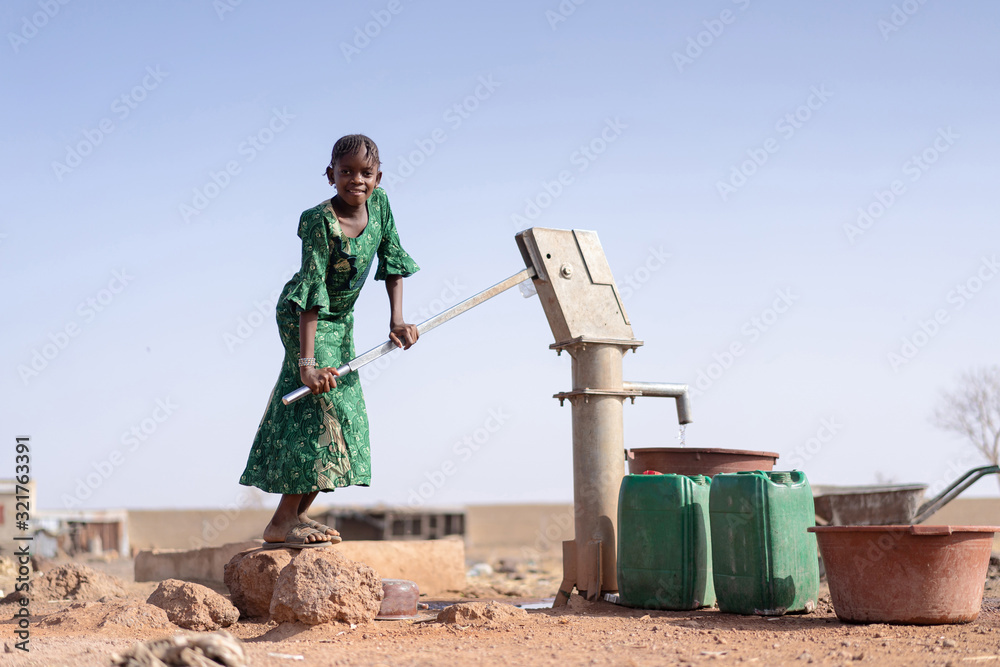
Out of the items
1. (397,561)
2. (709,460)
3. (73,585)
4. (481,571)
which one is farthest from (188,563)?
(481,571)

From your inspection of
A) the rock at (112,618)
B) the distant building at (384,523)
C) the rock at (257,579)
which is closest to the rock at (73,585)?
the rock at (112,618)

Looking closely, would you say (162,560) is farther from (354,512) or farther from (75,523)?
(75,523)

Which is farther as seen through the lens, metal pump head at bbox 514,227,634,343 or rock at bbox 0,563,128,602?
rock at bbox 0,563,128,602

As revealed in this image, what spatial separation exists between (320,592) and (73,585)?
3.34 meters

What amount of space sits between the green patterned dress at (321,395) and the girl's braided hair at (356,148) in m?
0.28

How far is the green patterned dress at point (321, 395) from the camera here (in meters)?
4.60

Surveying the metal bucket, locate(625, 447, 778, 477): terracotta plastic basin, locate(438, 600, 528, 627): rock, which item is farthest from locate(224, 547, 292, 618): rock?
the metal bucket

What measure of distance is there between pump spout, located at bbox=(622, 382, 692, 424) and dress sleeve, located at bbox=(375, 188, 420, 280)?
70.5 inches

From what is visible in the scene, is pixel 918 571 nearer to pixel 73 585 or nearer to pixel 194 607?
pixel 194 607

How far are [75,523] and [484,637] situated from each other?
2186 cm

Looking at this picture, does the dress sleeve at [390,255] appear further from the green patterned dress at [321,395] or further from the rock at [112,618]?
the rock at [112,618]

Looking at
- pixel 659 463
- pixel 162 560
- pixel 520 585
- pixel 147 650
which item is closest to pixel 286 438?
pixel 147 650

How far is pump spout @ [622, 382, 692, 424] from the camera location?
5.93 metres

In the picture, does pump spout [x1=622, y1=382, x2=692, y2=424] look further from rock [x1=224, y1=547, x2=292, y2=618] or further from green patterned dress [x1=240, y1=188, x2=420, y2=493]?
rock [x1=224, y1=547, x2=292, y2=618]
